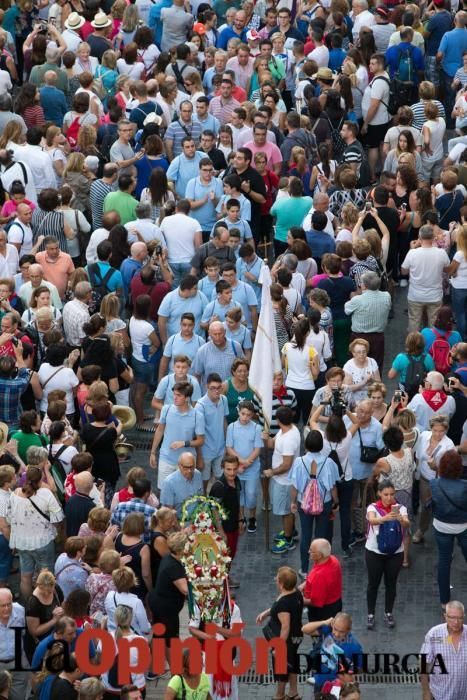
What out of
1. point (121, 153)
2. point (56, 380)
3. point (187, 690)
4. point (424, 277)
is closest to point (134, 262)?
point (56, 380)

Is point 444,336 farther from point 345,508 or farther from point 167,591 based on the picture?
point 167,591

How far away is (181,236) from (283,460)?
12.5 feet

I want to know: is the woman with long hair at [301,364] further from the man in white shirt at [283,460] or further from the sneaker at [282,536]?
the sneaker at [282,536]

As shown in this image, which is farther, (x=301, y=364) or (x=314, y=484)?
(x=301, y=364)

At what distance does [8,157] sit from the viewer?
64.0ft

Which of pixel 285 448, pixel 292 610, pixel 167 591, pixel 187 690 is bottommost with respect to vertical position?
pixel 187 690

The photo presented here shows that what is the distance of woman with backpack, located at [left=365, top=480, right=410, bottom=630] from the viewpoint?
1469 cm

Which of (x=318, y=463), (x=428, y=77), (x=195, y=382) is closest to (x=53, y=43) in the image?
(x=428, y=77)

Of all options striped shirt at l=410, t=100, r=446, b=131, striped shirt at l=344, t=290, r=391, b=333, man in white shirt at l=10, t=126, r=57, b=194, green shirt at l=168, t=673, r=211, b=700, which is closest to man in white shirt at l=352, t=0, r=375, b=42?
striped shirt at l=410, t=100, r=446, b=131

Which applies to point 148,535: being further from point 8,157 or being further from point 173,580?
point 8,157

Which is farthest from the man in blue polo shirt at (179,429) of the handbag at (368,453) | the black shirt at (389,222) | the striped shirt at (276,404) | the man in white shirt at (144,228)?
the black shirt at (389,222)

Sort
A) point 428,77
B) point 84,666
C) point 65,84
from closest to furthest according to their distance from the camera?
1. point 84,666
2. point 65,84
3. point 428,77

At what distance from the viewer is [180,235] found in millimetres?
18719

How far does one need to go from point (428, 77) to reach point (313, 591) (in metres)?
11.8
